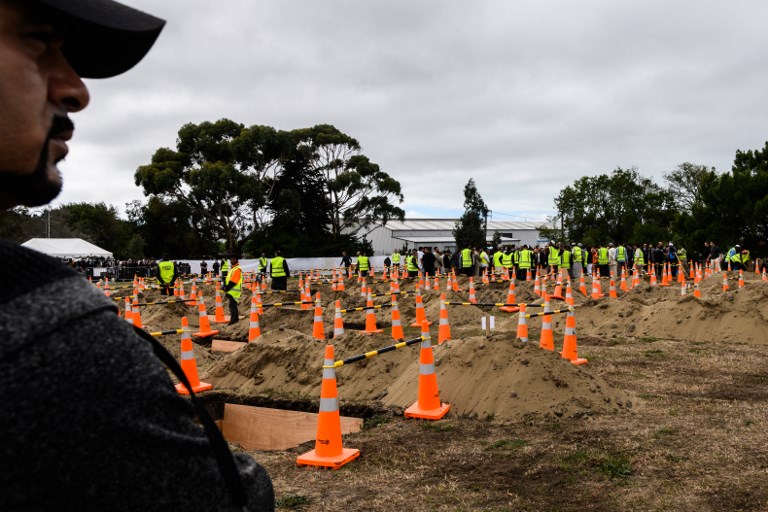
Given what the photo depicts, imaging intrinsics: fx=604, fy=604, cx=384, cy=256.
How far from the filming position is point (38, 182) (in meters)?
1.07

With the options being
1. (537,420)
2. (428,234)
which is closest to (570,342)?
(537,420)

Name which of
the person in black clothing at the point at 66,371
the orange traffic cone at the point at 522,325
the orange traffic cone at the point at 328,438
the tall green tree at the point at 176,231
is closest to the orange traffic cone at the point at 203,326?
the orange traffic cone at the point at 522,325

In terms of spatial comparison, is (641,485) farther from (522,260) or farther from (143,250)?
(143,250)

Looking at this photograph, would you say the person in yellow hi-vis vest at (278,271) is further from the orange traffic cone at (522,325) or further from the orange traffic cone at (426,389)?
the orange traffic cone at (426,389)

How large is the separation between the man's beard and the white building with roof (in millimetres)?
75881

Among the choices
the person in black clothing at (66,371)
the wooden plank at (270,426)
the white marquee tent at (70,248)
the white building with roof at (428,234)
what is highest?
the white building with roof at (428,234)

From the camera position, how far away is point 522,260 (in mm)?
27984

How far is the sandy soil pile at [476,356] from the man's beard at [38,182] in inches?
269

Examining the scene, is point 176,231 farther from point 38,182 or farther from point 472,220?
point 38,182

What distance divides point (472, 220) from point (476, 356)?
198 ft

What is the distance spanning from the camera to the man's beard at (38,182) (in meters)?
1.03

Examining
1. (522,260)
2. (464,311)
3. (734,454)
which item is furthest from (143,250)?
(734,454)

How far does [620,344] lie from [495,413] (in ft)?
20.7

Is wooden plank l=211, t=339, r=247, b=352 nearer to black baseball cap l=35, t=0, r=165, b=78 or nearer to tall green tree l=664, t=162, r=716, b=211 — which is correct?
black baseball cap l=35, t=0, r=165, b=78
